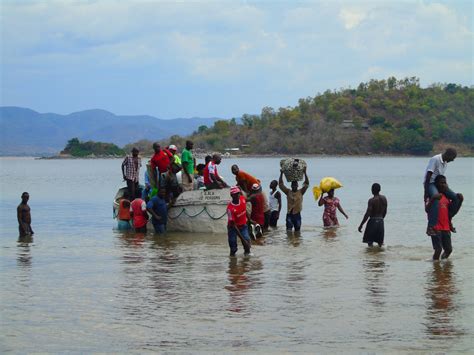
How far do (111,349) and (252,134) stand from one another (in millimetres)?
162089

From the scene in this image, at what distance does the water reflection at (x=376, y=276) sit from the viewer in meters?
12.1

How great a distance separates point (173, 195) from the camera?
68.4 feet

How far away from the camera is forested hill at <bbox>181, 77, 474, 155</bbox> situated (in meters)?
157

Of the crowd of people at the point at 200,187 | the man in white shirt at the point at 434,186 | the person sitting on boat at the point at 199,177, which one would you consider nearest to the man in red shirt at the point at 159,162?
the crowd of people at the point at 200,187

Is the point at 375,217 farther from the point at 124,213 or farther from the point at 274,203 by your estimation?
the point at 124,213

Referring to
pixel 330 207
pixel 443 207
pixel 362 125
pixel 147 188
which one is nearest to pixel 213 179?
pixel 147 188

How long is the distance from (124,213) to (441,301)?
11695mm

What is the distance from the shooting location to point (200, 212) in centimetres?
2053

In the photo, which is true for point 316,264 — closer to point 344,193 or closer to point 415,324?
point 415,324

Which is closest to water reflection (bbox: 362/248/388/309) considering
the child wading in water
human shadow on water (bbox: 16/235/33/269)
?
the child wading in water

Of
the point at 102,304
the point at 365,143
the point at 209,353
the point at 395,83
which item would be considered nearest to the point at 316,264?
the point at 102,304

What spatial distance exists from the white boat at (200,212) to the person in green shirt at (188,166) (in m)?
0.55

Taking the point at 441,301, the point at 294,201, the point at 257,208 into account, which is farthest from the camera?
the point at 294,201

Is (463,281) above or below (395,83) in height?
below
